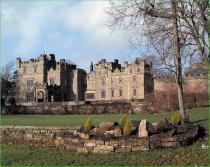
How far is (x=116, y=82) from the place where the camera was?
313 feet

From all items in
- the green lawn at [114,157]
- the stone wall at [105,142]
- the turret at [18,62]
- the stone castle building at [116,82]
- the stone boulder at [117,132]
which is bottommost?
the green lawn at [114,157]

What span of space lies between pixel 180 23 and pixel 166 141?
20.6 feet

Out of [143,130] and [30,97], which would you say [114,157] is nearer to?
[143,130]

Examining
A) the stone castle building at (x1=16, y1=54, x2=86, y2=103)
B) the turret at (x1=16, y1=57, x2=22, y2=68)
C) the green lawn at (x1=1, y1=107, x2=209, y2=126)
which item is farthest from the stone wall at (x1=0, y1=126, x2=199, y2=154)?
the turret at (x1=16, y1=57, x2=22, y2=68)

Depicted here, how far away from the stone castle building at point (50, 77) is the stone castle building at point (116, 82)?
2548 mm

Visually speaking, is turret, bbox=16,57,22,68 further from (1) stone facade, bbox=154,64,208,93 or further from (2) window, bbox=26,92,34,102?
(1) stone facade, bbox=154,64,208,93

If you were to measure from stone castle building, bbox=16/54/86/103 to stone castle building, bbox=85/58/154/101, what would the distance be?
2548 mm

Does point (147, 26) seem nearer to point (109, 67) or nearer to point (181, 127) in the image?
point (181, 127)

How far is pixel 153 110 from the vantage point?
4388 centimetres

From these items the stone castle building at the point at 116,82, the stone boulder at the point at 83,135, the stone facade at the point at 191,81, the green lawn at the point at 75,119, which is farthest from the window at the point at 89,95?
the stone boulder at the point at 83,135

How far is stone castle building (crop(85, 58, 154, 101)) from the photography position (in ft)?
300

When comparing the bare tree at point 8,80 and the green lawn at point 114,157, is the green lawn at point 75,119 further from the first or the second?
the bare tree at point 8,80

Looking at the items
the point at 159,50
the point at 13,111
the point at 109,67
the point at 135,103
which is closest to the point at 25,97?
the point at 109,67

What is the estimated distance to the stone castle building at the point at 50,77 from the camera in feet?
323
